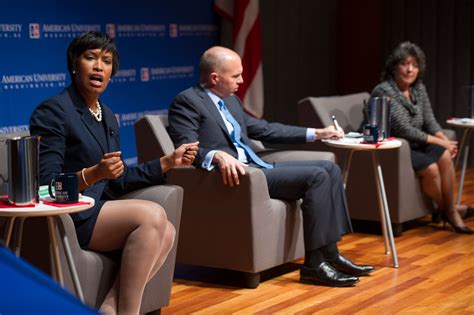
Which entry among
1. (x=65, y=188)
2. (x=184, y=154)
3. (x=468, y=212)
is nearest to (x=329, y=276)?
(x=184, y=154)

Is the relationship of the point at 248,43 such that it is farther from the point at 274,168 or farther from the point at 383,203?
the point at 274,168

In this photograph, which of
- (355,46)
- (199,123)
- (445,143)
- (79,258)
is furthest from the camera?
(355,46)

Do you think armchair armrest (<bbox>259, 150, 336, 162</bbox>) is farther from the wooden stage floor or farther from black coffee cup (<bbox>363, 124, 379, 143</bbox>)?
the wooden stage floor

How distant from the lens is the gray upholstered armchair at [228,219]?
4340 mm

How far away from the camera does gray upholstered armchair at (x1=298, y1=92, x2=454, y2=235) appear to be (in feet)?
18.5

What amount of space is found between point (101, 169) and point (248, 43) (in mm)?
4445

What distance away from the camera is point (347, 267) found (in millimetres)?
4551

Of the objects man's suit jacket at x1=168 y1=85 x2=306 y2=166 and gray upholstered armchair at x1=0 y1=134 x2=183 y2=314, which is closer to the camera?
gray upholstered armchair at x1=0 y1=134 x2=183 y2=314

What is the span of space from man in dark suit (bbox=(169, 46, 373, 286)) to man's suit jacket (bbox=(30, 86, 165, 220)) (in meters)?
0.79

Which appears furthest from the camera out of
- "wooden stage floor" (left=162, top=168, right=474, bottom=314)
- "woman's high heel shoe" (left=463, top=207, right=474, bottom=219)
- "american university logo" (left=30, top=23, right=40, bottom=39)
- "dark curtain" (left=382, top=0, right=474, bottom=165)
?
"dark curtain" (left=382, top=0, right=474, bottom=165)

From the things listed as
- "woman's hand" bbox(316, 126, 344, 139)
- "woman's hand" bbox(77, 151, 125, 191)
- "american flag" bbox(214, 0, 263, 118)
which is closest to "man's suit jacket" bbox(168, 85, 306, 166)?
"woman's hand" bbox(316, 126, 344, 139)

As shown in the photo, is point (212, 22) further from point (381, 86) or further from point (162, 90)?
point (381, 86)

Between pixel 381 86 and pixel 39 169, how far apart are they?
9.91 ft

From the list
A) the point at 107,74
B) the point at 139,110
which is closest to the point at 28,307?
the point at 107,74
